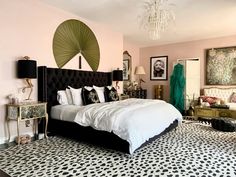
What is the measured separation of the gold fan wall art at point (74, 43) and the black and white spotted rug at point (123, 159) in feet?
6.40

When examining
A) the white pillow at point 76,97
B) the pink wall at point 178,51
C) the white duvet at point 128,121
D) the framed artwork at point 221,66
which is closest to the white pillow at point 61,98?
the white pillow at point 76,97

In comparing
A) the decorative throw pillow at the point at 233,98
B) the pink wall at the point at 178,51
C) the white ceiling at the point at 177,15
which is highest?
the white ceiling at the point at 177,15

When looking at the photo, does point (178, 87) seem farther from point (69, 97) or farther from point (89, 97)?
point (69, 97)

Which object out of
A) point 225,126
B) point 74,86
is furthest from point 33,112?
point 225,126

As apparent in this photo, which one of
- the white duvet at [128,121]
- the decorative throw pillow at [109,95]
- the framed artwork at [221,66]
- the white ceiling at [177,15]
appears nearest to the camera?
the white duvet at [128,121]

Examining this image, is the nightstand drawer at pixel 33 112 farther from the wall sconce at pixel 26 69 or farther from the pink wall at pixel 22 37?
the wall sconce at pixel 26 69

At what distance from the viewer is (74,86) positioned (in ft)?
15.2

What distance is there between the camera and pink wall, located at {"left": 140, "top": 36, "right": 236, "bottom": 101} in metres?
6.35

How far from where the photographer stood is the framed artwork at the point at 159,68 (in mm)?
7508

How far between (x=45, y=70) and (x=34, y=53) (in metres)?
0.40

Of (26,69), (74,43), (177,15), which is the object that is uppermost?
(177,15)

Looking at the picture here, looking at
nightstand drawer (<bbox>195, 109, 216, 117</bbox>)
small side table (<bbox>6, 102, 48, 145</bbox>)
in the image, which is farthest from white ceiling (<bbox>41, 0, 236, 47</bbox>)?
nightstand drawer (<bbox>195, 109, 216, 117</bbox>)

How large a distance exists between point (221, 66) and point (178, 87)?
1503 millimetres

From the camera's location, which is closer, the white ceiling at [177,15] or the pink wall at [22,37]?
the pink wall at [22,37]
